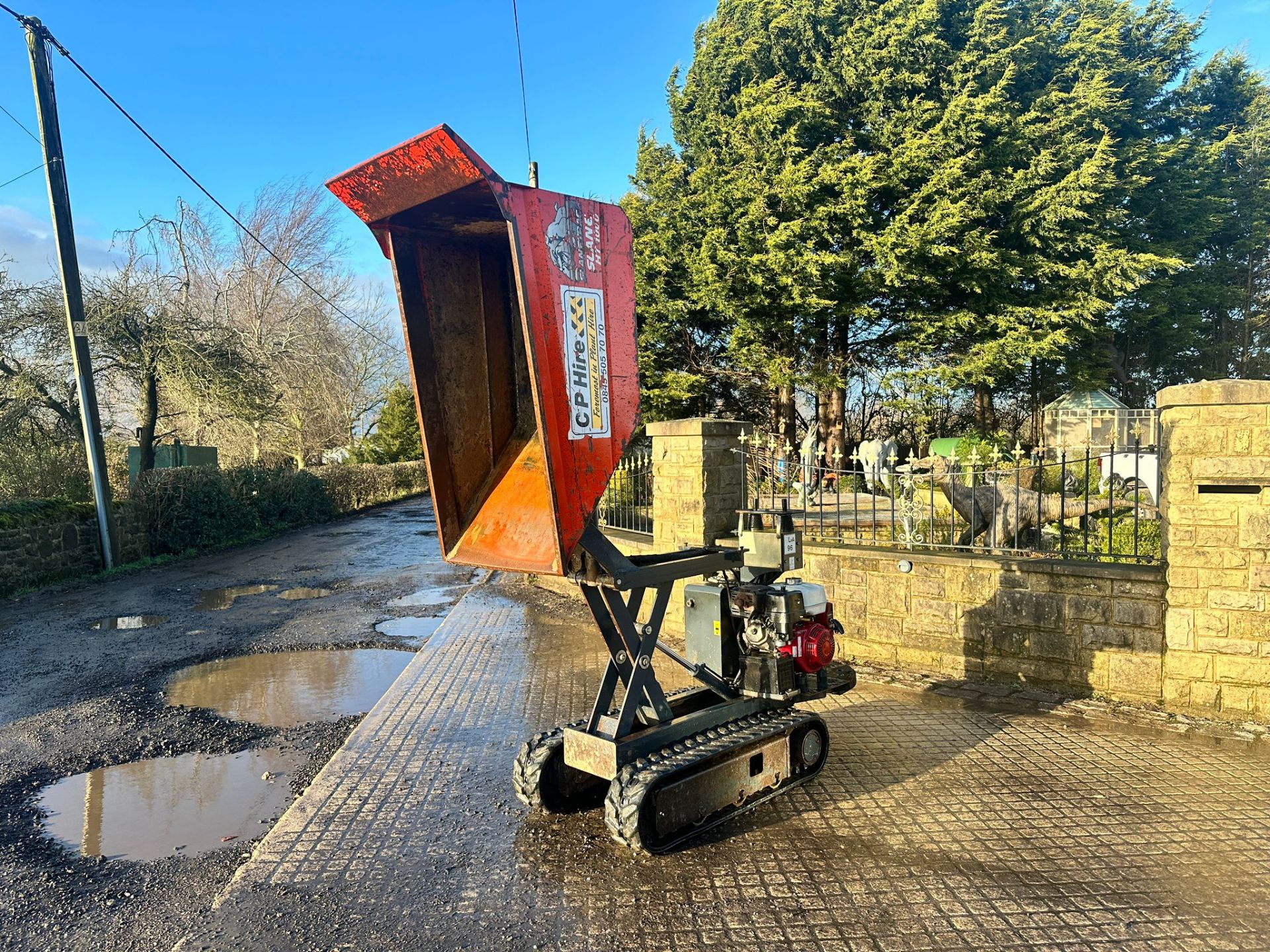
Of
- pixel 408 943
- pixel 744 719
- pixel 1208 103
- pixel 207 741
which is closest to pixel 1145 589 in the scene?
pixel 744 719

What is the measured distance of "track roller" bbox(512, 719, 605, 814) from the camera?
3.81 meters

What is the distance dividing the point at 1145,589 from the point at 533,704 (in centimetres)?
449

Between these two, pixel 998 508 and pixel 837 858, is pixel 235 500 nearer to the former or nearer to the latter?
pixel 998 508

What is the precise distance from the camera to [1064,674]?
5.58m

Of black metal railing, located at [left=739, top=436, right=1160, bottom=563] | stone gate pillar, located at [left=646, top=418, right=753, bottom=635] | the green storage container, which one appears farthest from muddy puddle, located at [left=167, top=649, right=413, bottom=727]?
the green storage container

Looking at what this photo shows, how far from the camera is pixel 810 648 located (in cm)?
409

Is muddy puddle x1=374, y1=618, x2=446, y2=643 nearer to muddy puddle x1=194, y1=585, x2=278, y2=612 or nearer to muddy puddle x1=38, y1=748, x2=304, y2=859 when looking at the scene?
muddy puddle x1=194, y1=585, x2=278, y2=612

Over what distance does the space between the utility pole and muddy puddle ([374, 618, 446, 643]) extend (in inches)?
278

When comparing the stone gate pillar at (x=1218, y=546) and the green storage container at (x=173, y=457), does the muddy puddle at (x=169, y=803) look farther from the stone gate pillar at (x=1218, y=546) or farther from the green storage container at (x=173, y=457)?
the green storage container at (x=173, y=457)

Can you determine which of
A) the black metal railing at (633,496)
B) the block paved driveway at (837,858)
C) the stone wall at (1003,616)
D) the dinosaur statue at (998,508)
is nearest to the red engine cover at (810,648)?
the block paved driveway at (837,858)

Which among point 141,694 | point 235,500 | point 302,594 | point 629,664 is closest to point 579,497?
point 629,664

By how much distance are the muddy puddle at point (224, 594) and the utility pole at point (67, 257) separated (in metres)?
3.00

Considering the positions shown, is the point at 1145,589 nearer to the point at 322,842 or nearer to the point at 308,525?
the point at 322,842

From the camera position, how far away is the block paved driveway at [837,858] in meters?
2.92
